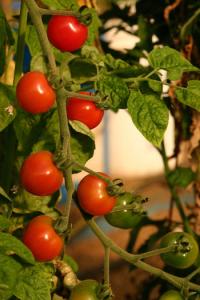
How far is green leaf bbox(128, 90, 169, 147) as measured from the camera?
49cm

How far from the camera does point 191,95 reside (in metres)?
0.51

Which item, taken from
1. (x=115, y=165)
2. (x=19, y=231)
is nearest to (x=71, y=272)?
(x=19, y=231)

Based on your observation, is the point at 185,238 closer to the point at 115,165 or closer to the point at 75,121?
the point at 75,121

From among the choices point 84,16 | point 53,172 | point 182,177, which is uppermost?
point 84,16

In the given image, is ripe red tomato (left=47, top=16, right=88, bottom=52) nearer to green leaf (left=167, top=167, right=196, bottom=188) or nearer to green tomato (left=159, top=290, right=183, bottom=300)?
green tomato (left=159, top=290, right=183, bottom=300)

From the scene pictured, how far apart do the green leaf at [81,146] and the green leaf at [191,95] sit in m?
0.10

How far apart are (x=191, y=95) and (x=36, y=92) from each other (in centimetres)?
16

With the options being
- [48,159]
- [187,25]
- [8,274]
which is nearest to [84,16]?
[48,159]

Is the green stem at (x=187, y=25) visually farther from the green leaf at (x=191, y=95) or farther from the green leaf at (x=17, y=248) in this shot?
the green leaf at (x=17, y=248)

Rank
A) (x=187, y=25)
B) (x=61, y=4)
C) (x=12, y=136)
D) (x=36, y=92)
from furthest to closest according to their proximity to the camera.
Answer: (x=187, y=25) < (x=12, y=136) < (x=61, y=4) < (x=36, y=92)

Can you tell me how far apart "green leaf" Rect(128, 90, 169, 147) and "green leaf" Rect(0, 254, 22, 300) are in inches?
6.4

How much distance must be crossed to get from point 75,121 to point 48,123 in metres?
0.11

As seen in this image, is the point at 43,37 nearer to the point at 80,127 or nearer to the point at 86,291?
the point at 80,127

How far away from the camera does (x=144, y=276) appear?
121 cm
